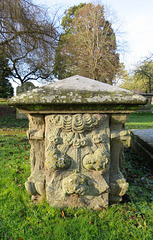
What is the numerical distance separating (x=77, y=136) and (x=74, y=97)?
0.47m

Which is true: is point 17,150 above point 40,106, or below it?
below

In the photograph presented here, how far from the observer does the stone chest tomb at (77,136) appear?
1.87 m

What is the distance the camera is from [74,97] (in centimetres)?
185

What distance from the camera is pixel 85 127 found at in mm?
1939

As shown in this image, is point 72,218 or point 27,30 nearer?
point 72,218

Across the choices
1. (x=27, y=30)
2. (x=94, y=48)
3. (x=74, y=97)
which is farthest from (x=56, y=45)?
(x=94, y=48)

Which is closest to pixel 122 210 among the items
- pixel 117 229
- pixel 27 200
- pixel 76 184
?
pixel 117 229

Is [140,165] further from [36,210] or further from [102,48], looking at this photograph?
[102,48]

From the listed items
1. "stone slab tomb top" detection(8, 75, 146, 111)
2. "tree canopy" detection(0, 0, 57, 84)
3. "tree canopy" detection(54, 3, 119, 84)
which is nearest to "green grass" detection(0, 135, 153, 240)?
"stone slab tomb top" detection(8, 75, 146, 111)

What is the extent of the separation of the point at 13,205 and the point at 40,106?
1328 mm

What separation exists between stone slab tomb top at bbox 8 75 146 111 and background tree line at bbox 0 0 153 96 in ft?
17.9

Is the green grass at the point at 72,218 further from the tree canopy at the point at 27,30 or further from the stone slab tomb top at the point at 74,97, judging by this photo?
the tree canopy at the point at 27,30

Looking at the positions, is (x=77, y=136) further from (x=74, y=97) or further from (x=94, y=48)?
(x=94, y=48)

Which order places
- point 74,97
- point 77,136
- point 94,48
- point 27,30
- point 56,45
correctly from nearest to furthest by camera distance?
point 74,97 → point 77,136 → point 27,30 → point 56,45 → point 94,48
